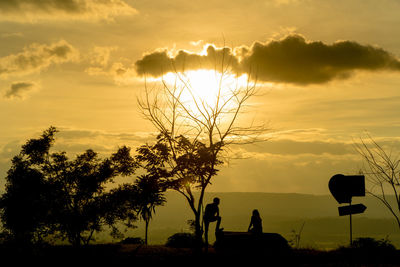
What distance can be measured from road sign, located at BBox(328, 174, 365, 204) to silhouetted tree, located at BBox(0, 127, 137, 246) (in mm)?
12876

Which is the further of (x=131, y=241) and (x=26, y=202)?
(x=26, y=202)

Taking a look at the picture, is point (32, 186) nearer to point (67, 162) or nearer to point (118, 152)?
point (67, 162)

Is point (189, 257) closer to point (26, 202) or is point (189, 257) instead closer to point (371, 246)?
point (371, 246)

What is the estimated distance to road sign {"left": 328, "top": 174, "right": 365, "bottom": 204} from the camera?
23625 millimetres

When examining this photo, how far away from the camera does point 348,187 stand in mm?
23656

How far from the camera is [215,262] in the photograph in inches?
758

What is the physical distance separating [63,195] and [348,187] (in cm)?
1829

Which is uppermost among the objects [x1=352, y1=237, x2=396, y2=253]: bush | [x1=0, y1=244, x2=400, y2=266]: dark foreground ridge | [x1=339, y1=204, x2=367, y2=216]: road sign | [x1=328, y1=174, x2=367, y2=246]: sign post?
[x1=328, y1=174, x2=367, y2=246]: sign post

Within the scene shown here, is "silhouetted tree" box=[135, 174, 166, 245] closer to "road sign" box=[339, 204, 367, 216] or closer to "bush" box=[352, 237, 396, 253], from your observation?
"road sign" box=[339, 204, 367, 216]

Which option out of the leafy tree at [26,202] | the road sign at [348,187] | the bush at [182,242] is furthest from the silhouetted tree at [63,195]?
the road sign at [348,187]

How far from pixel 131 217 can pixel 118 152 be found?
14.9 feet

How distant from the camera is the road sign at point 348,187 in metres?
23.6

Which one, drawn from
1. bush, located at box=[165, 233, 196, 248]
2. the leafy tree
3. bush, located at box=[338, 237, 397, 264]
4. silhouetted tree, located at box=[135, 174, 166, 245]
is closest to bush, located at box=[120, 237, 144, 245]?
silhouetted tree, located at box=[135, 174, 166, 245]

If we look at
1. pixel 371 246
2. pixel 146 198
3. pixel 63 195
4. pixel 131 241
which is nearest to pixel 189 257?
pixel 146 198
